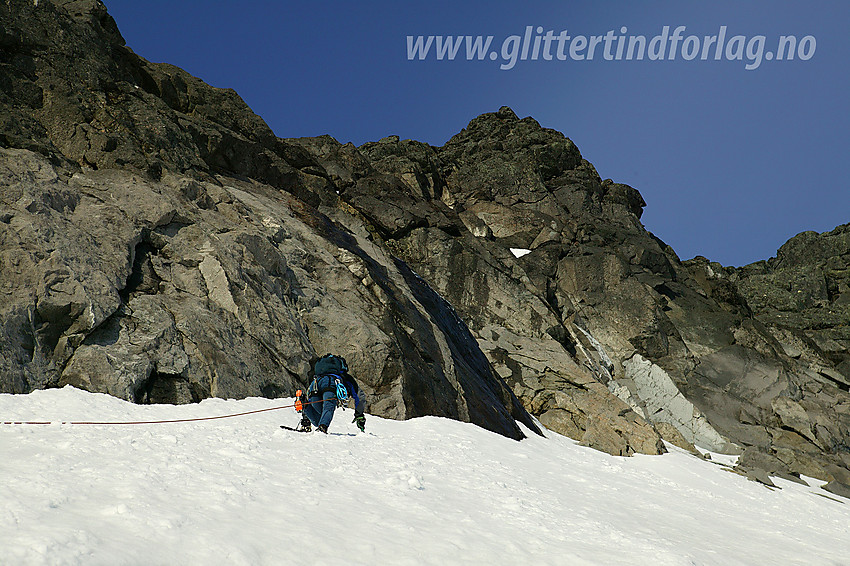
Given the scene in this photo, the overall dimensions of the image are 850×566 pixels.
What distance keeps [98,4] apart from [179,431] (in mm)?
27979

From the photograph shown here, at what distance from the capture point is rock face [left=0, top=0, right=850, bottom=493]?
1336 cm

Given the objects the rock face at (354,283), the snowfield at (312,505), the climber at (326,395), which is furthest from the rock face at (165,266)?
the climber at (326,395)

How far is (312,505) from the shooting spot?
627 centimetres

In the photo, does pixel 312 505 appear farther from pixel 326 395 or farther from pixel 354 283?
pixel 354 283

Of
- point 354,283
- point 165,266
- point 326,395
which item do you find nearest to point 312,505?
point 326,395

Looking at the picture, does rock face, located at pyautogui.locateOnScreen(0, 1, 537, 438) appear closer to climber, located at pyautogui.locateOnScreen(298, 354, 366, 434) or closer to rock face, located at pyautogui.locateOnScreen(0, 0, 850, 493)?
rock face, located at pyautogui.locateOnScreen(0, 0, 850, 493)

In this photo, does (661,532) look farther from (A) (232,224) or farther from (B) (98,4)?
(B) (98,4)

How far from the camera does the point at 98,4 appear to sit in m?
27.2

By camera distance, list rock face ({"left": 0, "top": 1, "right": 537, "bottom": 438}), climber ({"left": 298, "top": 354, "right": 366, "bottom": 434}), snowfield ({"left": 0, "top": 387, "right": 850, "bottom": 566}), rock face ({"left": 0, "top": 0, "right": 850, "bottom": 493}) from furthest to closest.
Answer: rock face ({"left": 0, "top": 0, "right": 850, "bottom": 493}) → rock face ({"left": 0, "top": 1, "right": 537, "bottom": 438}) → climber ({"left": 298, "top": 354, "right": 366, "bottom": 434}) → snowfield ({"left": 0, "top": 387, "right": 850, "bottom": 566})

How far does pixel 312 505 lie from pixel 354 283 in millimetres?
16567

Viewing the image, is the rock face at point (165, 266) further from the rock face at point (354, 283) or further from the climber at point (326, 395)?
the climber at point (326, 395)

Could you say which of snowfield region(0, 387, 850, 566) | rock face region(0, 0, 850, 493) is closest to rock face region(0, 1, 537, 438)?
rock face region(0, 0, 850, 493)

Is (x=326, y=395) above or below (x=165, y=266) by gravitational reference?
below

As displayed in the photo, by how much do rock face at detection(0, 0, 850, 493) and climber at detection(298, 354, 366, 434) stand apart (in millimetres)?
3142
